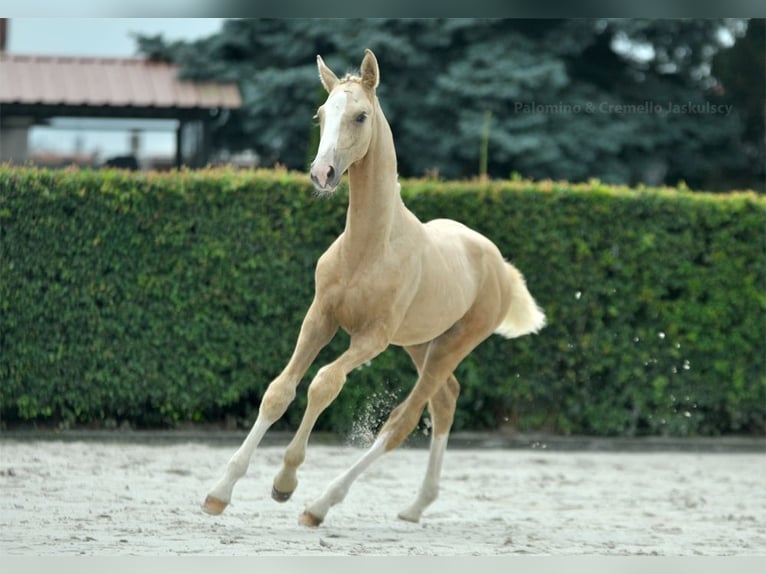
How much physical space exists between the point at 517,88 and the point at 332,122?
451 inches

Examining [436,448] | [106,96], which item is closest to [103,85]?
[106,96]

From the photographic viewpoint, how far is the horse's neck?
239 inches

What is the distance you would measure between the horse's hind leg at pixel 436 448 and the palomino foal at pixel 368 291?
33 cm

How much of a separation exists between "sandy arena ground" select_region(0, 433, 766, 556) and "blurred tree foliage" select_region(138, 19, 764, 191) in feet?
22.7

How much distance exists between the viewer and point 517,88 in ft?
54.8

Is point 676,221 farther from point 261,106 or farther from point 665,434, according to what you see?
point 261,106

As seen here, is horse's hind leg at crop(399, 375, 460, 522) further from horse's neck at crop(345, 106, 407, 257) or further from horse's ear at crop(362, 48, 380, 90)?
horse's ear at crop(362, 48, 380, 90)

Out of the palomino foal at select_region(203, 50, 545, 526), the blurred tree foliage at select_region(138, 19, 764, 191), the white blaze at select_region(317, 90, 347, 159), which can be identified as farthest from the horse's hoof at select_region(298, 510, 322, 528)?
the blurred tree foliage at select_region(138, 19, 764, 191)

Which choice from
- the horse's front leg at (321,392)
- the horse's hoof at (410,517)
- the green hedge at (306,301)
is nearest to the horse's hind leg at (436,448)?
the horse's hoof at (410,517)

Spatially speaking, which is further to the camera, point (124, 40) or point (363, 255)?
point (124, 40)

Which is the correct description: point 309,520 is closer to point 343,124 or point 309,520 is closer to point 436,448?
point 436,448

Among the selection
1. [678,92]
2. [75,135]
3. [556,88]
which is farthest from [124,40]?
[678,92]

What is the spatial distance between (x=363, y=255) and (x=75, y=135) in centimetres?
1172

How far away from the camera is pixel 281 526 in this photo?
6.77 metres
